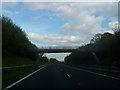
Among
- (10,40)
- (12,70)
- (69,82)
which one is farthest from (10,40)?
(69,82)

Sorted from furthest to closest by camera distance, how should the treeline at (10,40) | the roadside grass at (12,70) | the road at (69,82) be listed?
the treeline at (10,40)
the roadside grass at (12,70)
the road at (69,82)

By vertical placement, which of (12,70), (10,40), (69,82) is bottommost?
(69,82)

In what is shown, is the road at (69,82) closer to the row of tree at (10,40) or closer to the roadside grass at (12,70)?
the roadside grass at (12,70)

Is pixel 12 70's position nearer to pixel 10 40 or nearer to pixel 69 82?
pixel 69 82

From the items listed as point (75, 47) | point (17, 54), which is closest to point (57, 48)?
point (75, 47)

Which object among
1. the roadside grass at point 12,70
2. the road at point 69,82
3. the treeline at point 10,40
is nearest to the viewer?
the road at point 69,82

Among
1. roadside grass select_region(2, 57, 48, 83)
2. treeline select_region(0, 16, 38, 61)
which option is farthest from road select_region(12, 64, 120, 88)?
treeline select_region(0, 16, 38, 61)

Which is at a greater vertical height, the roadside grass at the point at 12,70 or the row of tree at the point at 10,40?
the row of tree at the point at 10,40

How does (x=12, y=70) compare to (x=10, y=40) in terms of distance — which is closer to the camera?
(x=12, y=70)

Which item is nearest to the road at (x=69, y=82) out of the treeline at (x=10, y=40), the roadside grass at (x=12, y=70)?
the roadside grass at (x=12, y=70)

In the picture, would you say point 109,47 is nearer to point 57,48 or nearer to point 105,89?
point 57,48

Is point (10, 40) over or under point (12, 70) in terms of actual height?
over

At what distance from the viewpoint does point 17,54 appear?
74.5m

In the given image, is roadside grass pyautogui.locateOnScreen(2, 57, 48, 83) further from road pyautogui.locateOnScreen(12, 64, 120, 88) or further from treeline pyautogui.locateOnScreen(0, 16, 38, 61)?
treeline pyautogui.locateOnScreen(0, 16, 38, 61)
